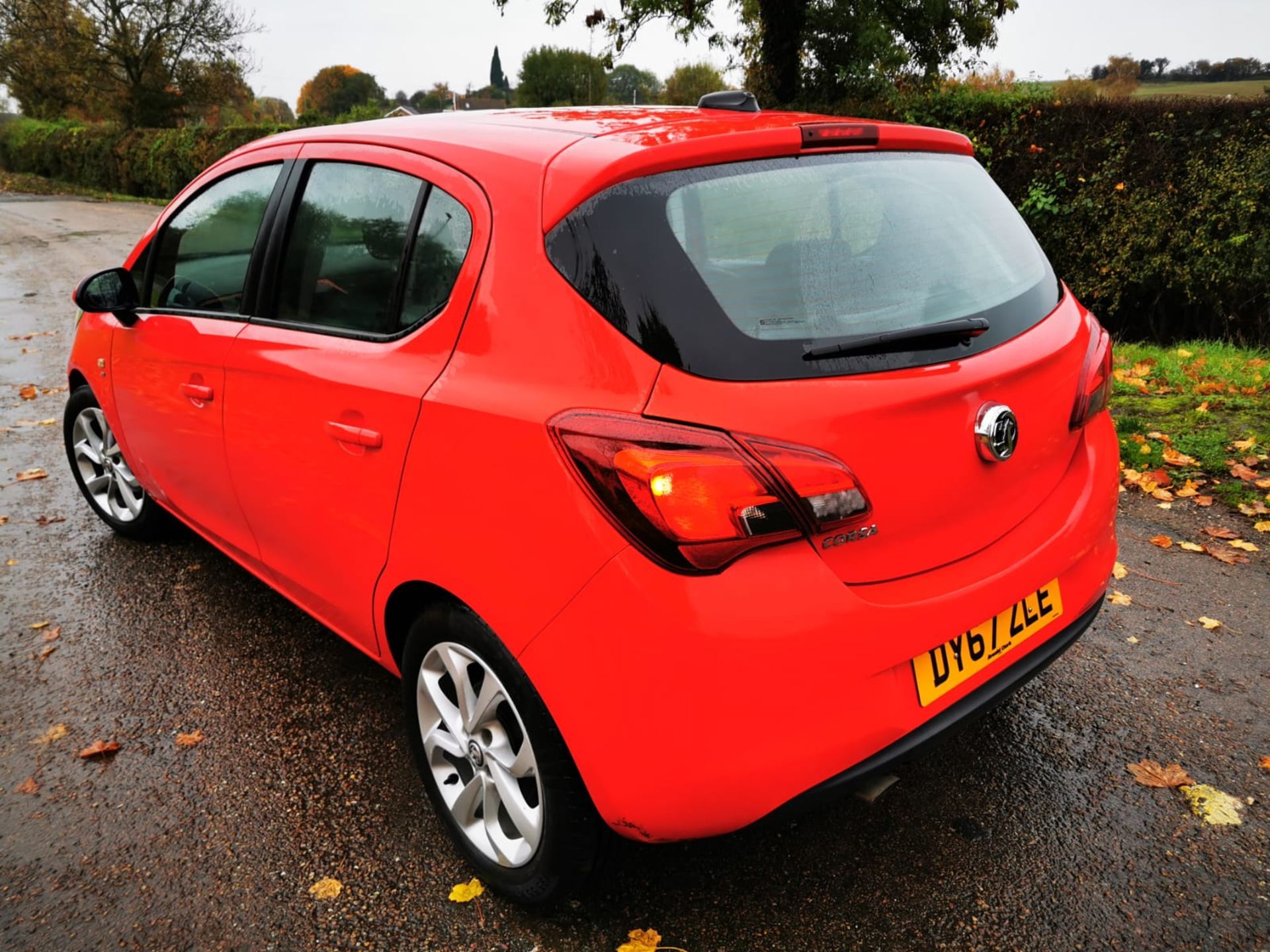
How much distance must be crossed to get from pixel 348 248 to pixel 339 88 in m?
117

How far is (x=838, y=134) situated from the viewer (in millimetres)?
2158

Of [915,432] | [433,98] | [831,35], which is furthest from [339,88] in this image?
[915,432]

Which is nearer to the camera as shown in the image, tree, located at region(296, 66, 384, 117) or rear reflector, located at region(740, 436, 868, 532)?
rear reflector, located at region(740, 436, 868, 532)

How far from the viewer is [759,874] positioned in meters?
2.36

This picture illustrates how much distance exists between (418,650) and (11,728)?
1.69 meters

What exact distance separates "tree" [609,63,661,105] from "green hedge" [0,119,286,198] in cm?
5208

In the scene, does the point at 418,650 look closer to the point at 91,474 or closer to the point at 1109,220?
the point at 91,474

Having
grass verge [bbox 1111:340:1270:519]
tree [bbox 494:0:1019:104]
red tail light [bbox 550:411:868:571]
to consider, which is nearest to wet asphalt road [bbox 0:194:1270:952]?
red tail light [bbox 550:411:868:571]

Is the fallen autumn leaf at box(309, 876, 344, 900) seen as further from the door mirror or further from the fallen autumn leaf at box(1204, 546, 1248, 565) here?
the fallen autumn leaf at box(1204, 546, 1248, 565)

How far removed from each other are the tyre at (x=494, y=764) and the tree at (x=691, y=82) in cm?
5769

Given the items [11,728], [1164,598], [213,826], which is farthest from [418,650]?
[1164,598]

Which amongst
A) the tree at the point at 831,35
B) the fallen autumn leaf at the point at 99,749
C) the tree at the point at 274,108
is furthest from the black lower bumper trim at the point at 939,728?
the tree at the point at 274,108

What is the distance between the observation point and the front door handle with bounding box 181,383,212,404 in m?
3.09

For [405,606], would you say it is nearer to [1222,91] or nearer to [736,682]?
[736,682]
